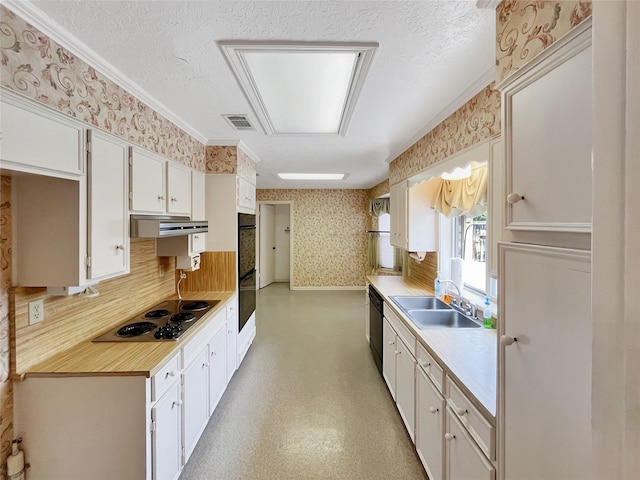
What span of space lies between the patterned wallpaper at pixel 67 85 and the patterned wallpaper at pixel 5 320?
17.9 inches

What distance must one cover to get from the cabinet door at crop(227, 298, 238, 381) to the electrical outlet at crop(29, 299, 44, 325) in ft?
4.68

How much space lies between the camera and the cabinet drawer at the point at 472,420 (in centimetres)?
107

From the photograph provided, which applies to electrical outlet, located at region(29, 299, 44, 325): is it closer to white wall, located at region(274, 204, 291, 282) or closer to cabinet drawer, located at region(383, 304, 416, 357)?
cabinet drawer, located at region(383, 304, 416, 357)

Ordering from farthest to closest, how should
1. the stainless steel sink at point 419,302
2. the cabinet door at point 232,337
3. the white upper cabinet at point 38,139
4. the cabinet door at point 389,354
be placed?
the cabinet door at point 232,337, the stainless steel sink at point 419,302, the cabinet door at point 389,354, the white upper cabinet at point 38,139

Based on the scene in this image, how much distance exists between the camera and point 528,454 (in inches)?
34.1

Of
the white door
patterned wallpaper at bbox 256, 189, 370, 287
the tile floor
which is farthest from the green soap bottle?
the white door

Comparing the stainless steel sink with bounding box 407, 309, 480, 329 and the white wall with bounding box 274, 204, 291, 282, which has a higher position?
the white wall with bounding box 274, 204, 291, 282

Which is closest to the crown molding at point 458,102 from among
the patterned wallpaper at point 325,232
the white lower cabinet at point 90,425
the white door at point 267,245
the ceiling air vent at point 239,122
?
the ceiling air vent at point 239,122

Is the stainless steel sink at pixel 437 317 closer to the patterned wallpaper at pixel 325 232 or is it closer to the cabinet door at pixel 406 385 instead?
the cabinet door at pixel 406 385

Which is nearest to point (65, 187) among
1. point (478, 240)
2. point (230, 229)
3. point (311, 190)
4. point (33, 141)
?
point (33, 141)

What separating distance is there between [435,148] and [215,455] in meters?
2.80

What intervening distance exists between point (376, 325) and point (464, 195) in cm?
165

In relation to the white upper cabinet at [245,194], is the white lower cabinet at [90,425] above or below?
below

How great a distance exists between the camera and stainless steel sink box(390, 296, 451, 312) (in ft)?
8.45
